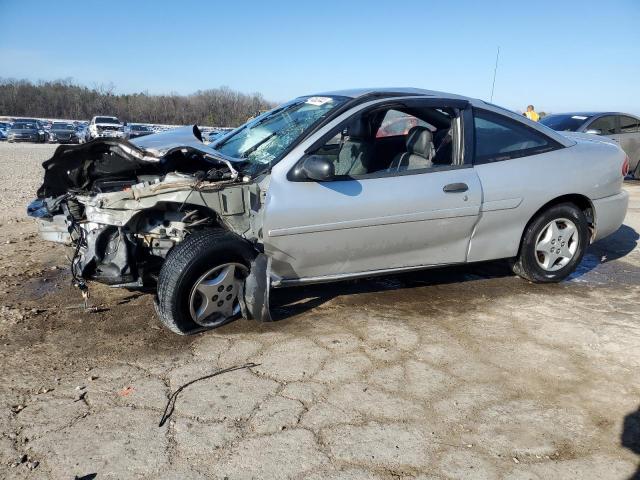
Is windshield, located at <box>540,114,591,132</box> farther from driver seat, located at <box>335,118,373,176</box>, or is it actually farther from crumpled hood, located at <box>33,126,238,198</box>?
crumpled hood, located at <box>33,126,238,198</box>

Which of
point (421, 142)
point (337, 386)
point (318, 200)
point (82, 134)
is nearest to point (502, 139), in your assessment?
point (421, 142)

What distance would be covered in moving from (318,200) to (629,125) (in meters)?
10.3

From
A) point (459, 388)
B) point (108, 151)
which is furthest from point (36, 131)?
point (459, 388)

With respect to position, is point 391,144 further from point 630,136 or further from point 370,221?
Answer: point 630,136

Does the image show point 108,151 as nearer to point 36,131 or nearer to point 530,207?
point 530,207

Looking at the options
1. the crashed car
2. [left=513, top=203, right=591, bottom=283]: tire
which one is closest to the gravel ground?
the crashed car

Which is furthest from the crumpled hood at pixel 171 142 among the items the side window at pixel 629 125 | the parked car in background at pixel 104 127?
the parked car in background at pixel 104 127

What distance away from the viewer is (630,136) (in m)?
11.0

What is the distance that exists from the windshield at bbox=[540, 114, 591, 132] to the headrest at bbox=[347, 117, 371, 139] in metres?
7.28

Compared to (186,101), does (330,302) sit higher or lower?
lower

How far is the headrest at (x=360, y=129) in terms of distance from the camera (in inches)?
162

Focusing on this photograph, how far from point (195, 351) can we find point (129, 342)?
1.64 feet

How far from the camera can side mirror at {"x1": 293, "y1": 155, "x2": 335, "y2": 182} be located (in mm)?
3406

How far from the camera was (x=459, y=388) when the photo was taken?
2934 millimetres
